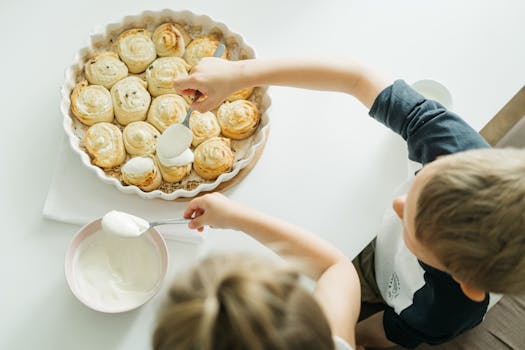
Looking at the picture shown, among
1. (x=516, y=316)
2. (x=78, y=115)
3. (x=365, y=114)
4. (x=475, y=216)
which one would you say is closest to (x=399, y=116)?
(x=365, y=114)

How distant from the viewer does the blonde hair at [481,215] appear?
0.61m

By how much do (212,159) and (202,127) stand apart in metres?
0.07

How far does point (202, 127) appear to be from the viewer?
93 cm

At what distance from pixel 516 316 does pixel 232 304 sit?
102cm

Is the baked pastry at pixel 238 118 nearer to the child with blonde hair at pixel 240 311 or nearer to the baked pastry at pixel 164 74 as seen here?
the baked pastry at pixel 164 74

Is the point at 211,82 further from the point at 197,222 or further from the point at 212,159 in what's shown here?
the point at 197,222

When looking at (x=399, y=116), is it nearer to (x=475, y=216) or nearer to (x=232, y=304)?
(x=475, y=216)

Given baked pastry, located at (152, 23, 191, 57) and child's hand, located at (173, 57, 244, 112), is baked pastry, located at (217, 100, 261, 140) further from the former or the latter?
baked pastry, located at (152, 23, 191, 57)

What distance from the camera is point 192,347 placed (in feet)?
1.52

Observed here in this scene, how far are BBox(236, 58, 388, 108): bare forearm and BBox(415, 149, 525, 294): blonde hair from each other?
290 mm

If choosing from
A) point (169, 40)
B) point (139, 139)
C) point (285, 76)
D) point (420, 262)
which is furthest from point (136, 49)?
point (420, 262)

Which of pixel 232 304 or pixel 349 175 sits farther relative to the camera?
pixel 349 175

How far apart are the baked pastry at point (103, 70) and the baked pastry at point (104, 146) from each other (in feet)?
0.30

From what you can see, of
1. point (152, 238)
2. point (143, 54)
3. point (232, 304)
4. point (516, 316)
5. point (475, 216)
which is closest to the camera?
point (232, 304)
